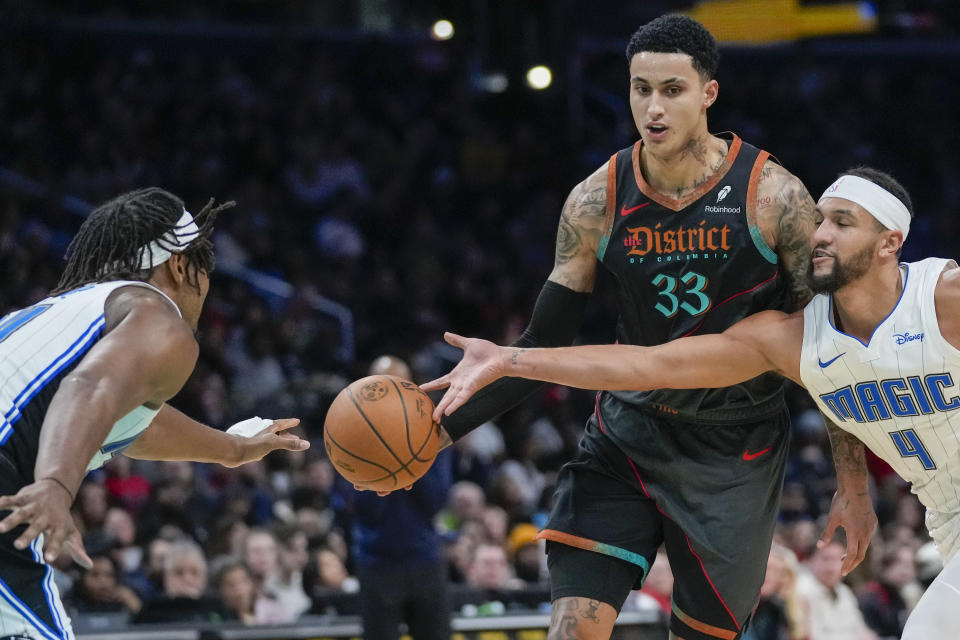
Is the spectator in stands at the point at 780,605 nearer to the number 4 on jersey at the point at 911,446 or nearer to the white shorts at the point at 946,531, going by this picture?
the white shorts at the point at 946,531

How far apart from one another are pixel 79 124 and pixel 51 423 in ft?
36.4

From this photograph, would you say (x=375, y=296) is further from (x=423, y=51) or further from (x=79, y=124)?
(x=423, y=51)

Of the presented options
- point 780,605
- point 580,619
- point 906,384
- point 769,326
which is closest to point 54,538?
point 580,619

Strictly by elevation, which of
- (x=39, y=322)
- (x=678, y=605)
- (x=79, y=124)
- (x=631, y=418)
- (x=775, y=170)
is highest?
(x=79, y=124)

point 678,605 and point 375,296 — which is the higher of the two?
point 375,296

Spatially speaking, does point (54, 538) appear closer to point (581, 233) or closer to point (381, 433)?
point (381, 433)

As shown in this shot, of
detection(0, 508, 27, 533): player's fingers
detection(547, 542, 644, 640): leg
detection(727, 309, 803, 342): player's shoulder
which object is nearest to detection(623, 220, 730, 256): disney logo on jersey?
detection(727, 309, 803, 342): player's shoulder

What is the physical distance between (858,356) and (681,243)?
73 cm

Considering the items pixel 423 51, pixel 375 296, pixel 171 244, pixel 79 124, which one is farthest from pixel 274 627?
pixel 423 51

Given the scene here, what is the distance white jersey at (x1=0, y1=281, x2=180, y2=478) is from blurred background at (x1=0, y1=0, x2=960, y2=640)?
4309 millimetres

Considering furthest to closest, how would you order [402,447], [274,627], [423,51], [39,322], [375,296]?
1. [423,51]
2. [375,296]
3. [274,627]
4. [402,447]
5. [39,322]

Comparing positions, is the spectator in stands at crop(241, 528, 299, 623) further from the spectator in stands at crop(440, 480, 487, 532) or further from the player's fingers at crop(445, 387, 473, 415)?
the player's fingers at crop(445, 387, 473, 415)

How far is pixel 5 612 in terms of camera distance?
129 inches

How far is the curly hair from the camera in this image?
455 cm
